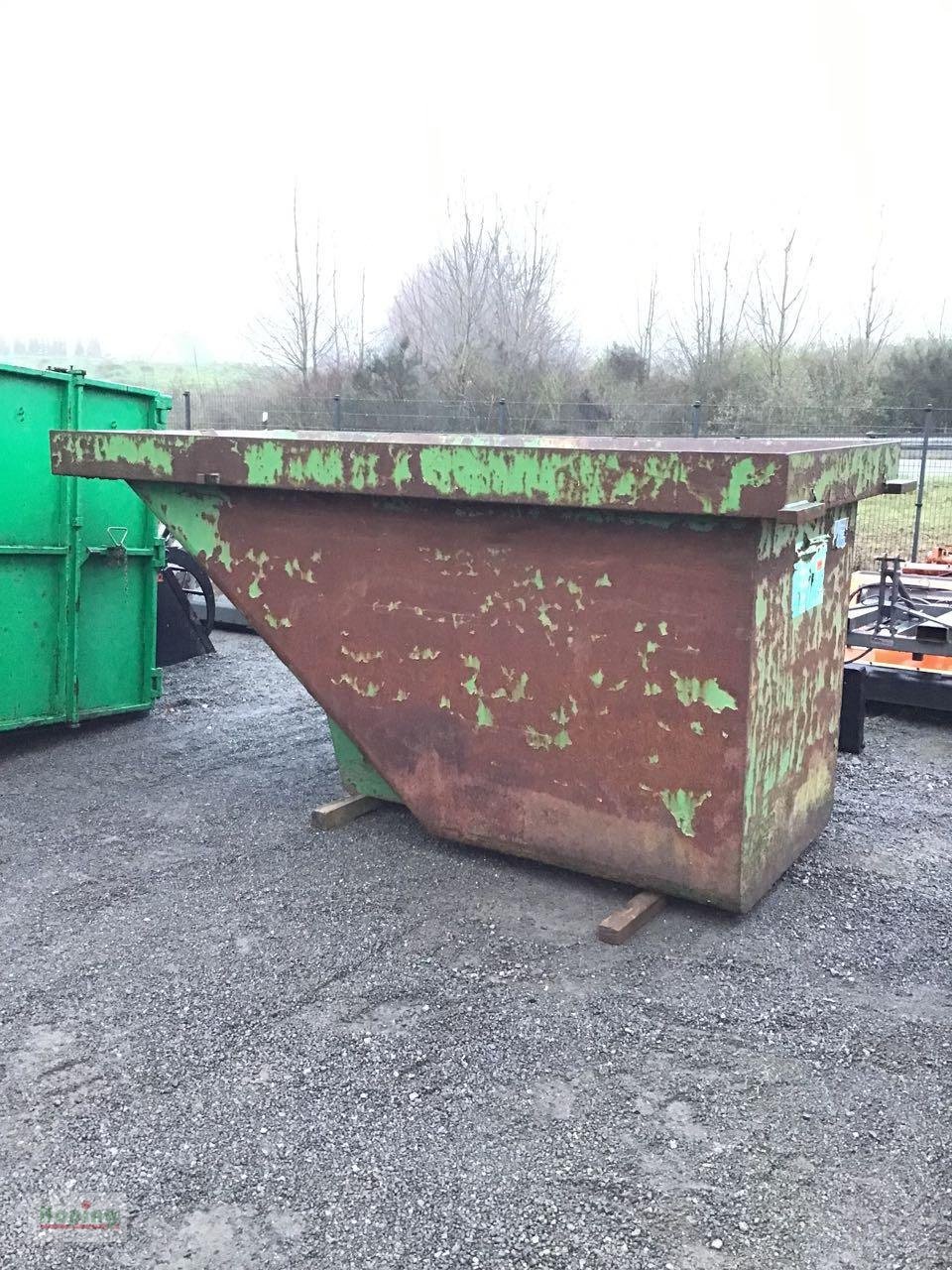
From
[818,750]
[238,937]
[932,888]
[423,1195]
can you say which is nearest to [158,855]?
[238,937]

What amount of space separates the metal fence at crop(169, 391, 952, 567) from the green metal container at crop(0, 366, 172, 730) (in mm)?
3045

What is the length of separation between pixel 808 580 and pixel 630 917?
115 centimetres

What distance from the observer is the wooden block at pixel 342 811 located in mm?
4145

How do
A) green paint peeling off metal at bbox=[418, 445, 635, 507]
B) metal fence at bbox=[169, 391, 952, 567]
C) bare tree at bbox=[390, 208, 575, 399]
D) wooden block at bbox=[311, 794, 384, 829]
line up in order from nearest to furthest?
green paint peeling off metal at bbox=[418, 445, 635, 507]
wooden block at bbox=[311, 794, 384, 829]
metal fence at bbox=[169, 391, 952, 567]
bare tree at bbox=[390, 208, 575, 399]

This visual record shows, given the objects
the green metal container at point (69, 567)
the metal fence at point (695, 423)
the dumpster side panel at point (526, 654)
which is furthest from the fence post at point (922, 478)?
the dumpster side panel at point (526, 654)

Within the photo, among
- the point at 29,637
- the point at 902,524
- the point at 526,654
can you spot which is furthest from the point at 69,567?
the point at 902,524

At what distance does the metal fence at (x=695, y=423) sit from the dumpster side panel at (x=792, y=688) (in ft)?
16.0

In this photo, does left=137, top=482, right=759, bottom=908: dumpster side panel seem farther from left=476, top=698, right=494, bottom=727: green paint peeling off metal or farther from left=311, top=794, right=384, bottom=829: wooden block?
left=311, top=794, right=384, bottom=829: wooden block

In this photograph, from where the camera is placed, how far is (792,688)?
3438 millimetres

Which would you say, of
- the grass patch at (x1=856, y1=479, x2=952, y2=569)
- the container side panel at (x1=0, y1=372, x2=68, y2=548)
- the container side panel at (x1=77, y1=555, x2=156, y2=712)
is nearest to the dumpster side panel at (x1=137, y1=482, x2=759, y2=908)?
the container side panel at (x1=0, y1=372, x2=68, y2=548)

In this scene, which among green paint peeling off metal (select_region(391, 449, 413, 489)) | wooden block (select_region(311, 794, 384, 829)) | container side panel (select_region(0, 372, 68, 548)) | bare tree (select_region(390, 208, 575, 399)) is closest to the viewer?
green paint peeling off metal (select_region(391, 449, 413, 489))

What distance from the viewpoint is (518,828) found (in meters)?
3.69

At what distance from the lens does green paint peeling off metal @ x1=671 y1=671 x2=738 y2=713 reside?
10.4 ft

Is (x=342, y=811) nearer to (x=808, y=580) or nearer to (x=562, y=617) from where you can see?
(x=562, y=617)
